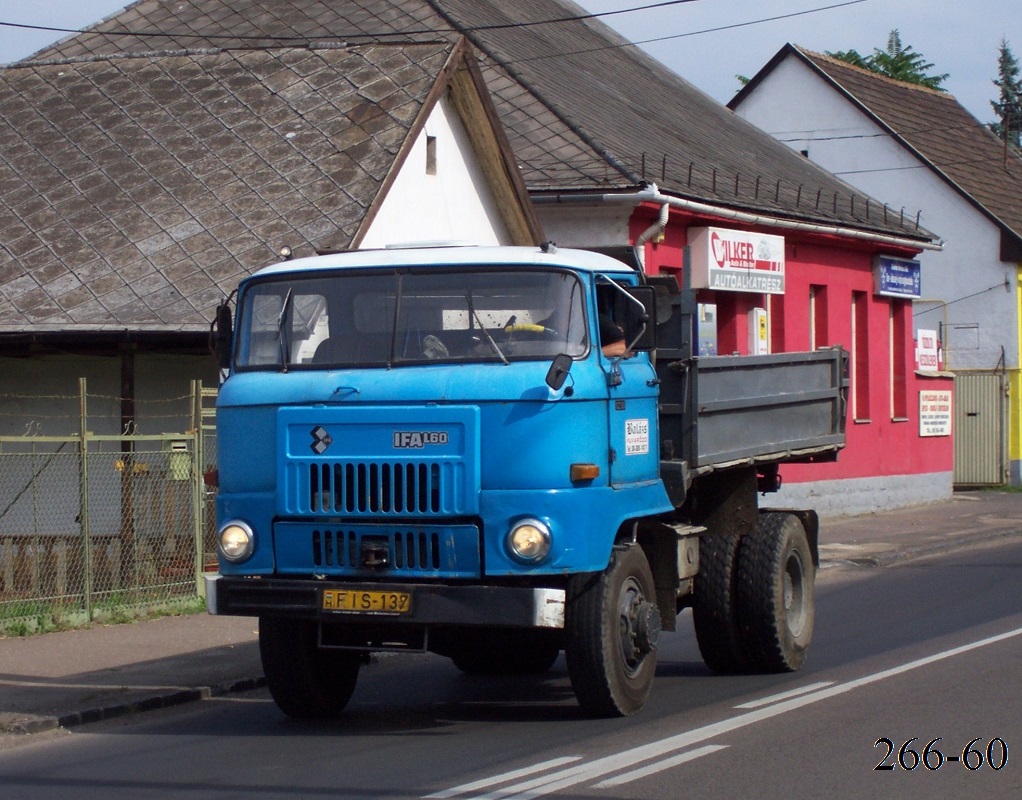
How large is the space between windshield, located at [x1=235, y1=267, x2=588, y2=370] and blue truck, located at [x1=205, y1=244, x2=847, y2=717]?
0.01 meters

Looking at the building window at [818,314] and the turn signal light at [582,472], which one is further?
the building window at [818,314]

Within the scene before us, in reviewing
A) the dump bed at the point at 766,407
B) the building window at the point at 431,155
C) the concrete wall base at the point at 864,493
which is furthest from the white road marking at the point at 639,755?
the concrete wall base at the point at 864,493

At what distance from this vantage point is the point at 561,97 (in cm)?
2295

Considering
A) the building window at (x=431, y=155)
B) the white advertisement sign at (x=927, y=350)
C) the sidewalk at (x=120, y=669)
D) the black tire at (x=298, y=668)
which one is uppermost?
the building window at (x=431, y=155)

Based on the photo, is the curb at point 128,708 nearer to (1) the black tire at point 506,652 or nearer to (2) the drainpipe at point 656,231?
(1) the black tire at point 506,652

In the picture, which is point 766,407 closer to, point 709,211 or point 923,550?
point 923,550

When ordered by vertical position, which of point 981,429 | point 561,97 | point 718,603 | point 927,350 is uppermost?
point 561,97

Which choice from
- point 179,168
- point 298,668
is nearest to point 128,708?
point 298,668

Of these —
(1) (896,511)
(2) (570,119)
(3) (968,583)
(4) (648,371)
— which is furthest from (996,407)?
(4) (648,371)

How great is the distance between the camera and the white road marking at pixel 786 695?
8.73 metres

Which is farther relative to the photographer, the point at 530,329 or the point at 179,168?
the point at 179,168

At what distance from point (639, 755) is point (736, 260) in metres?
15.4

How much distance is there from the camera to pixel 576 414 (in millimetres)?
7762

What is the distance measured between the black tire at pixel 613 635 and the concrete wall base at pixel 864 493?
12713mm
